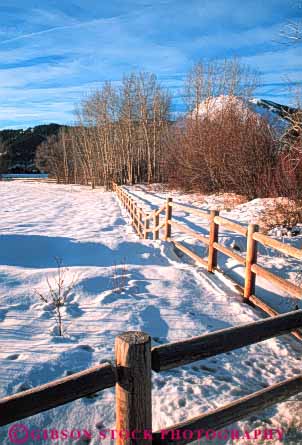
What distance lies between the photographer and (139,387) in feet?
5.70

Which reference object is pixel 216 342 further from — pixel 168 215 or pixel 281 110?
pixel 281 110

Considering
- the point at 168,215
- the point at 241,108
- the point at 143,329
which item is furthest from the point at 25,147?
the point at 143,329

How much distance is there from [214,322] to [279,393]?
214 centimetres

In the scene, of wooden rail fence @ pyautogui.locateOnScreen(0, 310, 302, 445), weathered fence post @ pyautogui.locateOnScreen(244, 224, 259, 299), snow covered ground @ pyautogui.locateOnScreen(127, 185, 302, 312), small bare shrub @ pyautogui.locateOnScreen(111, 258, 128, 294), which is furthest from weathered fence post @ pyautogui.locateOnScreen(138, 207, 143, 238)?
wooden rail fence @ pyautogui.locateOnScreen(0, 310, 302, 445)

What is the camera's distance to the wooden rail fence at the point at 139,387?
155cm

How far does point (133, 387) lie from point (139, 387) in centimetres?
Result: 3

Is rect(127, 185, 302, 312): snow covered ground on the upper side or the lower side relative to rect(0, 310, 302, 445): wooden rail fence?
lower

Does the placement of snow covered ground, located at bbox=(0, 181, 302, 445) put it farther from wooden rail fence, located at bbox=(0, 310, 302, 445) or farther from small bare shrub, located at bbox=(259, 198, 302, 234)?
small bare shrub, located at bbox=(259, 198, 302, 234)

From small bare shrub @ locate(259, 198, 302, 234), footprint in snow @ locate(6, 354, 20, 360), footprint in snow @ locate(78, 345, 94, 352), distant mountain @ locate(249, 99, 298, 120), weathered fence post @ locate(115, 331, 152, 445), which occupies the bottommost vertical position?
footprint in snow @ locate(78, 345, 94, 352)

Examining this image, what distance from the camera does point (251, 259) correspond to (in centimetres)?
490

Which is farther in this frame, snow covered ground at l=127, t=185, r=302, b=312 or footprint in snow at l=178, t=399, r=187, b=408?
snow covered ground at l=127, t=185, r=302, b=312

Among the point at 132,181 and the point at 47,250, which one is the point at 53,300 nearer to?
the point at 47,250

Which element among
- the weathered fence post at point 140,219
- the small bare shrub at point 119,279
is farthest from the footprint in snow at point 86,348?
the weathered fence post at point 140,219

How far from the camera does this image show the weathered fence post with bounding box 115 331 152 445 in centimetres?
169
